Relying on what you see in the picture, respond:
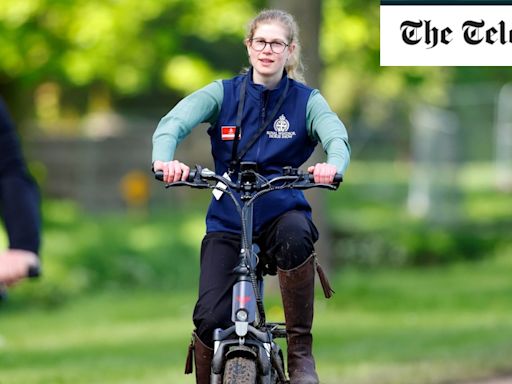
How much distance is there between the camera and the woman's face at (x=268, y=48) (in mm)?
6387

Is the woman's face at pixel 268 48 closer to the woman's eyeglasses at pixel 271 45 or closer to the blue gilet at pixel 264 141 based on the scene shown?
the woman's eyeglasses at pixel 271 45

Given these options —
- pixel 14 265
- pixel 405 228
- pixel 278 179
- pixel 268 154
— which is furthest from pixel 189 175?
pixel 405 228

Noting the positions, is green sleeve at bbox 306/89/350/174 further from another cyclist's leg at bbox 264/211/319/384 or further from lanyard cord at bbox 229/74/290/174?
another cyclist's leg at bbox 264/211/319/384

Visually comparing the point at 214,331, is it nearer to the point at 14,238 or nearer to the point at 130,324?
the point at 14,238

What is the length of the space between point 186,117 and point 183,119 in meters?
0.02

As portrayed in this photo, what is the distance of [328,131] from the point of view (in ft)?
20.8

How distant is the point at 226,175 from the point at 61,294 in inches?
517

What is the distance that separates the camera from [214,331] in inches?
245

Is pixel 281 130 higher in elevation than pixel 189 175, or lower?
higher

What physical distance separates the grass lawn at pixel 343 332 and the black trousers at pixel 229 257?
3.49 meters

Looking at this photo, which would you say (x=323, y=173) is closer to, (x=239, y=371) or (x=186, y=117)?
(x=186, y=117)

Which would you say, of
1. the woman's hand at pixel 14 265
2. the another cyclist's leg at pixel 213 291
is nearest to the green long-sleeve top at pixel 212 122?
the another cyclist's leg at pixel 213 291

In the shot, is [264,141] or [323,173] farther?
[264,141]

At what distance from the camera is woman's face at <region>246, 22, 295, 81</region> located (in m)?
6.39
